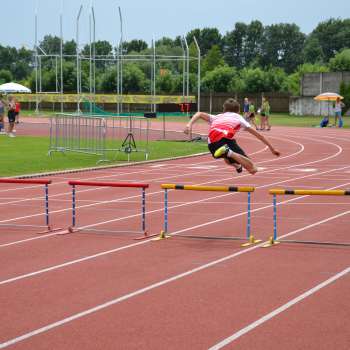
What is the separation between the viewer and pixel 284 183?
2183cm

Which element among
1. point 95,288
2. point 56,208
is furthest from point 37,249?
point 56,208

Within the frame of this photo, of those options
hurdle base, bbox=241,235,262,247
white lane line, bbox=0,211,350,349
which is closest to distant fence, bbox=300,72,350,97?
hurdle base, bbox=241,235,262,247

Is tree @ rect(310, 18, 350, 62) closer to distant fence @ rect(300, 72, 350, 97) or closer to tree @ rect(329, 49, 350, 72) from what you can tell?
tree @ rect(329, 49, 350, 72)

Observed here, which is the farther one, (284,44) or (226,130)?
(284,44)

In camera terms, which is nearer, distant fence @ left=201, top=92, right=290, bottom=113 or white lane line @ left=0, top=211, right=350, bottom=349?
white lane line @ left=0, top=211, right=350, bottom=349

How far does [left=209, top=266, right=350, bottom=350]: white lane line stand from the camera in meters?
7.24

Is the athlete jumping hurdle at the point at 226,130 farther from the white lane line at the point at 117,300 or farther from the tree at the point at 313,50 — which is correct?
the tree at the point at 313,50

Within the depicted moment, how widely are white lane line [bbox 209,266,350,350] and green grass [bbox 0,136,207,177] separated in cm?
1473

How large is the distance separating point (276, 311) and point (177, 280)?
1853 mm

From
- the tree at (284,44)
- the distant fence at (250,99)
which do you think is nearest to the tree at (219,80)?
the distant fence at (250,99)

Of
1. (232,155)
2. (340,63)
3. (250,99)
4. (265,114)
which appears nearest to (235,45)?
(340,63)

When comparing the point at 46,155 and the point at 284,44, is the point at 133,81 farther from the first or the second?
the point at 284,44

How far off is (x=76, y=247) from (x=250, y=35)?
151 m

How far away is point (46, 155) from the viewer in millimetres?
29375
